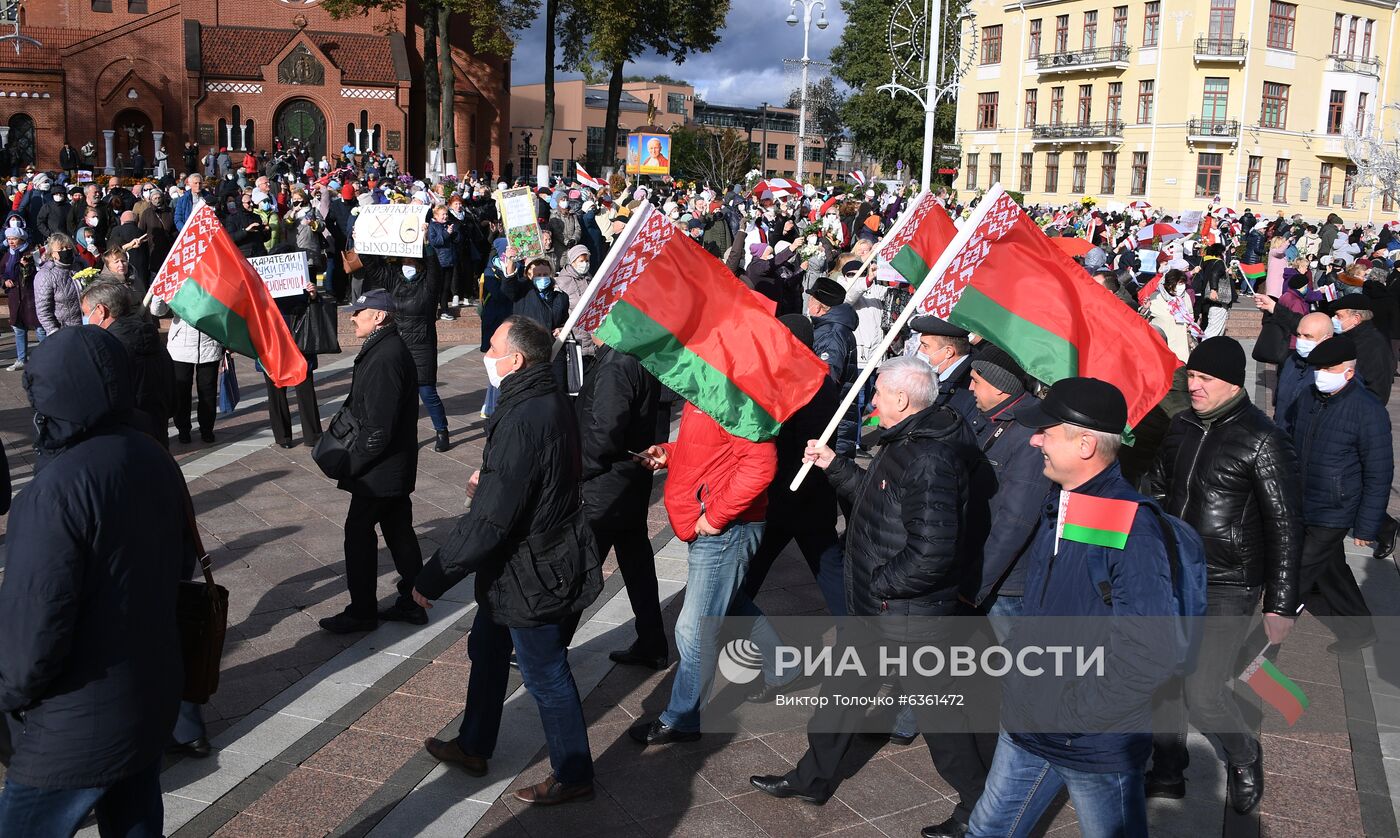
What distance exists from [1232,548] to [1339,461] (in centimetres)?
189

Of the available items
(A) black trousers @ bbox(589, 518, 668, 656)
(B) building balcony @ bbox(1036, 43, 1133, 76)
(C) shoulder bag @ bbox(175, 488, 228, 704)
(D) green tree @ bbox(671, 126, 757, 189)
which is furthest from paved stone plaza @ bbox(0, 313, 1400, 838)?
(D) green tree @ bbox(671, 126, 757, 189)

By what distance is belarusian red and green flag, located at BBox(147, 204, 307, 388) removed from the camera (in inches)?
286

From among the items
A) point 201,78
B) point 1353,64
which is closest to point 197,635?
point 201,78

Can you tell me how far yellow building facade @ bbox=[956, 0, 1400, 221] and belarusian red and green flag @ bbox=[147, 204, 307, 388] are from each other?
54.0 meters

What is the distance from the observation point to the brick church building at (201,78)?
5106 centimetres

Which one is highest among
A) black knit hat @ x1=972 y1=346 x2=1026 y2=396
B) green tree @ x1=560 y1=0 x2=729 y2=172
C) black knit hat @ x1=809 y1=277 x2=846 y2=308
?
green tree @ x1=560 y1=0 x2=729 y2=172

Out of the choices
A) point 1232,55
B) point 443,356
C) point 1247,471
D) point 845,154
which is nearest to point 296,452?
point 443,356

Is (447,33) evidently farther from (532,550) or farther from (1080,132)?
(532,550)

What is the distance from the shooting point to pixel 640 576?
19.4 ft

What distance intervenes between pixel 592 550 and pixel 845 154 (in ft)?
273

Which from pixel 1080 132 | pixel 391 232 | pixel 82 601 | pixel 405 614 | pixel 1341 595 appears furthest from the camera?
pixel 1080 132

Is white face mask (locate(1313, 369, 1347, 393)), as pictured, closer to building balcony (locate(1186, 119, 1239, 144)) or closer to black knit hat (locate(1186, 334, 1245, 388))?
black knit hat (locate(1186, 334, 1245, 388))

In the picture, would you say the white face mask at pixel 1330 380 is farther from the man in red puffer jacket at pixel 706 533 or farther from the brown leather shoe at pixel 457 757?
the brown leather shoe at pixel 457 757

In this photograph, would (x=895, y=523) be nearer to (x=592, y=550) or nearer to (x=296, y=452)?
(x=592, y=550)
